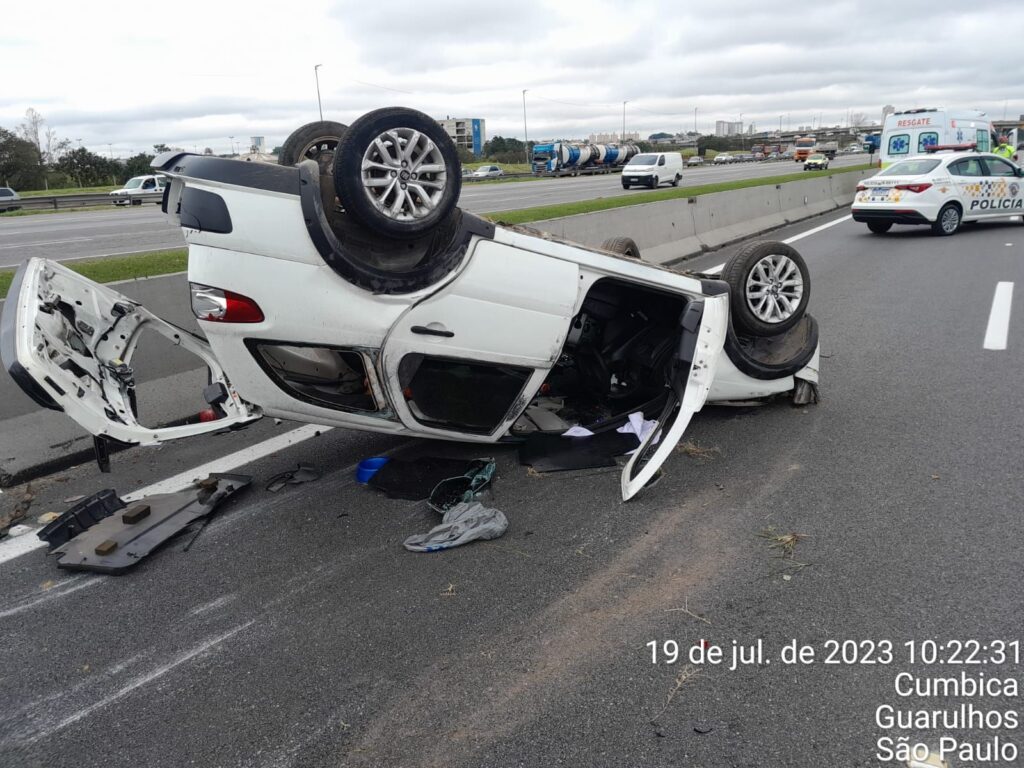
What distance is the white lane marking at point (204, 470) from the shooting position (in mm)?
4078

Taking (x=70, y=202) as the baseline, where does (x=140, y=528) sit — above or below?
below

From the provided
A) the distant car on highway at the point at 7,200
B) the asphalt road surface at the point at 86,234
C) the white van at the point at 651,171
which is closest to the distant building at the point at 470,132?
the white van at the point at 651,171

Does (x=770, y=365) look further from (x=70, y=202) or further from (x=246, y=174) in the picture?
(x=70, y=202)

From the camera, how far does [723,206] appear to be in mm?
15820

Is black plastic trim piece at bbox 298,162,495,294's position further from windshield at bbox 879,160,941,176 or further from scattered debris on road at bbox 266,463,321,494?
windshield at bbox 879,160,941,176

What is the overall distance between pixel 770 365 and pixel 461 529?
8.83 feet

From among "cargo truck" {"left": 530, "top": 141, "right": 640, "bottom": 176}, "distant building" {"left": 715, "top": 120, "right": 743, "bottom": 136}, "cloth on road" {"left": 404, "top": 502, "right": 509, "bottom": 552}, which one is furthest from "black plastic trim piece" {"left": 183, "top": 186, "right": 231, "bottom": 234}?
"distant building" {"left": 715, "top": 120, "right": 743, "bottom": 136}

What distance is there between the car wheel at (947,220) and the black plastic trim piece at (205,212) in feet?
49.6

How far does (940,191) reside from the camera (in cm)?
1530

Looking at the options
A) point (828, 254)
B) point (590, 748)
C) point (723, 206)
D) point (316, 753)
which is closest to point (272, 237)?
point (316, 753)

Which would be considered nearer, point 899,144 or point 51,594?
point 51,594

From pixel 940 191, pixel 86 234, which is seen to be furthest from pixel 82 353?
pixel 86 234

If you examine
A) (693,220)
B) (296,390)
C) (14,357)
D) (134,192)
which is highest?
(134,192)

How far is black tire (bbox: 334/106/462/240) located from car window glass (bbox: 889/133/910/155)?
23696 millimetres
